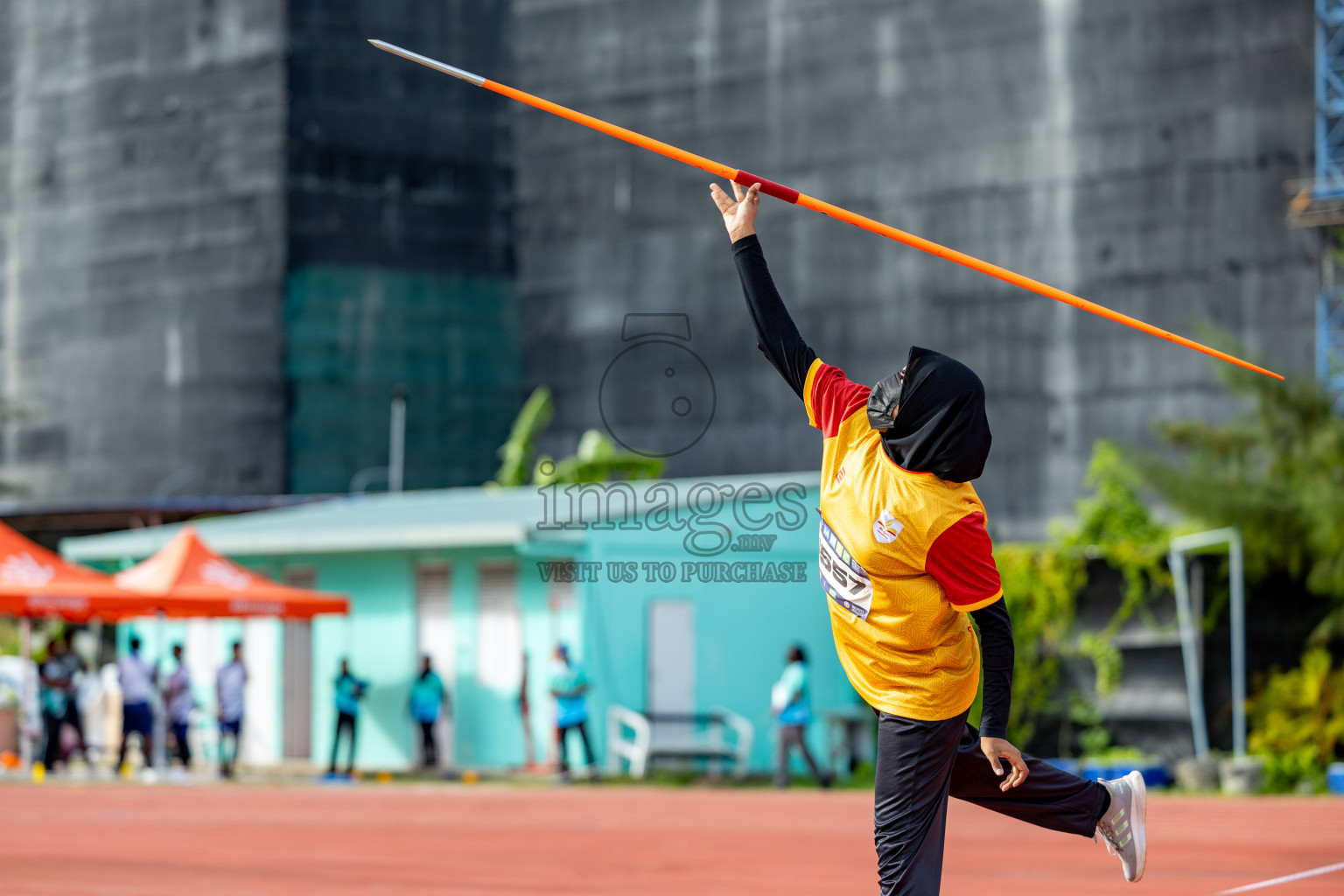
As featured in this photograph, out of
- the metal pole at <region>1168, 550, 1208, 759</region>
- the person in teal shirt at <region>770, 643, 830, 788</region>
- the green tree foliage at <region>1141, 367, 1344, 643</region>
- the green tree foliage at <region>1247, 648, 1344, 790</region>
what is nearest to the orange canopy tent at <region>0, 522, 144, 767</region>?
the person in teal shirt at <region>770, 643, 830, 788</region>

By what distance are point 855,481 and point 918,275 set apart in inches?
1318

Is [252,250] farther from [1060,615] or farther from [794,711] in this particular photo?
[794,711]

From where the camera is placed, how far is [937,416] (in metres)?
5.12

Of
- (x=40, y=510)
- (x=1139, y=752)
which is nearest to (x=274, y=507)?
(x=40, y=510)

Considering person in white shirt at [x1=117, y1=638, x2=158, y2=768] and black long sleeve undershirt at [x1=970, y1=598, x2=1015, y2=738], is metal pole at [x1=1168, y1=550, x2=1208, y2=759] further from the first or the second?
black long sleeve undershirt at [x1=970, y1=598, x2=1015, y2=738]

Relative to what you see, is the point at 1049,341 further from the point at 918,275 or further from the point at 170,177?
the point at 170,177

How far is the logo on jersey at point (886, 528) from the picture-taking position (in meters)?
5.19

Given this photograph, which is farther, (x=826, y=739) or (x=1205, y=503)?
(x=826, y=739)

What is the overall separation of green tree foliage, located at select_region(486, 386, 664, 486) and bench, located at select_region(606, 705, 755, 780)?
733 centimetres

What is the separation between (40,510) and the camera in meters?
40.4

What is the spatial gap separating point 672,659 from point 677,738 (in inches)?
39.0

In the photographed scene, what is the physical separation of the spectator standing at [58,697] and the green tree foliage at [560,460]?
877 centimetres

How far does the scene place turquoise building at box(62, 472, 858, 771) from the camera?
21.5 metres

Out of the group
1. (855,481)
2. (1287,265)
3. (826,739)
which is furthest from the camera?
(1287,265)
